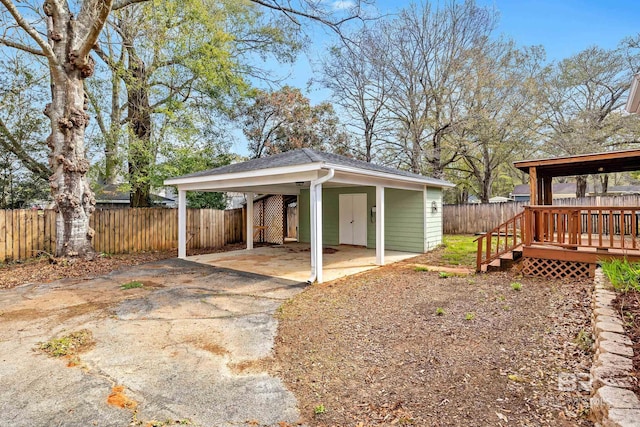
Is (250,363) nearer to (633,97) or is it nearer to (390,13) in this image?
(390,13)

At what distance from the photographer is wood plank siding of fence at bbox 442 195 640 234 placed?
14.6m

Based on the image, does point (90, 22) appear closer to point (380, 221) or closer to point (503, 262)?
point (380, 221)

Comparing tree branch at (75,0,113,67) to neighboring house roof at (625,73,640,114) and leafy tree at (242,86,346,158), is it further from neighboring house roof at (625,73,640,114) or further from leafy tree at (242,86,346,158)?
neighboring house roof at (625,73,640,114)

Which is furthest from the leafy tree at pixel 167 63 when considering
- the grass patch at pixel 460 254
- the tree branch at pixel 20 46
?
the grass patch at pixel 460 254

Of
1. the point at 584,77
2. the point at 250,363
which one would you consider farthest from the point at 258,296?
the point at 584,77

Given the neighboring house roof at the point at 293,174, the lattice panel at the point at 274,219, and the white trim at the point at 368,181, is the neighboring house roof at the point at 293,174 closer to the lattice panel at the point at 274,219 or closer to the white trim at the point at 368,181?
the white trim at the point at 368,181

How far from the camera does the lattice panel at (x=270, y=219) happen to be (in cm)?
1302

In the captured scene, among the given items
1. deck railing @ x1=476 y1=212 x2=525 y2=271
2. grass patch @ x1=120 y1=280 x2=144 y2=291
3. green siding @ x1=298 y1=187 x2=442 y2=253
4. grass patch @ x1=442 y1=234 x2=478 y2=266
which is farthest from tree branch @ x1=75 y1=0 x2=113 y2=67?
grass patch @ x1=442 y1=234 x2=478 y2=266

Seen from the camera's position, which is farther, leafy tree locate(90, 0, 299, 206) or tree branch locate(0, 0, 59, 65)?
leafy tree locate(90, 0, 299, 206)

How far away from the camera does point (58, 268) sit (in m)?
7.45

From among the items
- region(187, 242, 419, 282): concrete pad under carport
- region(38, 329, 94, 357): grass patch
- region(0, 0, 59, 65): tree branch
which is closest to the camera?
→ region(38, 329, 94, 357): grass patch

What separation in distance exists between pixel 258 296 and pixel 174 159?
23.5 feet

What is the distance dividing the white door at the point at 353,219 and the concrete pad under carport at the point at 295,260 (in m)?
0.36

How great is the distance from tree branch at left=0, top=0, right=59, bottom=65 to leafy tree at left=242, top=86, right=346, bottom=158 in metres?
9.85
